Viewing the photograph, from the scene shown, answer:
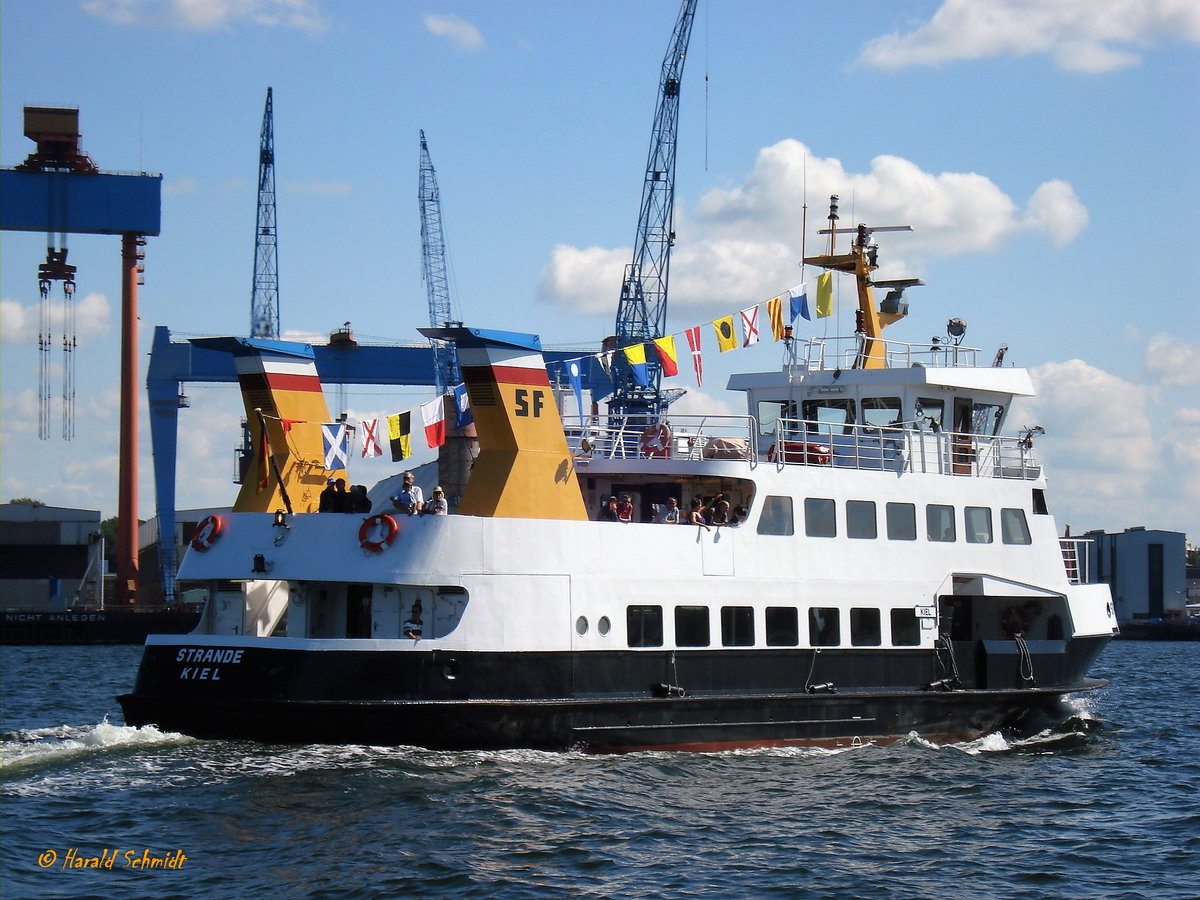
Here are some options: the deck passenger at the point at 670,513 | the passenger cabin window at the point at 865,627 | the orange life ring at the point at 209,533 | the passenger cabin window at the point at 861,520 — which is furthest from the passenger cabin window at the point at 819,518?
the orange life ring at the point at 209,533

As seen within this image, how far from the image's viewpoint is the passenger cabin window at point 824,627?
20469 mm

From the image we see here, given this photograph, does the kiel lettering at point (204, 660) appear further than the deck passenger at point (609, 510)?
No

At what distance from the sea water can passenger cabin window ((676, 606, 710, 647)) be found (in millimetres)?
1533

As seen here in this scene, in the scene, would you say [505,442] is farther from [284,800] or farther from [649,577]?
[284,800]

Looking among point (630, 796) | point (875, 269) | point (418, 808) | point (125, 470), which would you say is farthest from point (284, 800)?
point (125, 470)

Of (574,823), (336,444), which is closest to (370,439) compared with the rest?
(336,444)

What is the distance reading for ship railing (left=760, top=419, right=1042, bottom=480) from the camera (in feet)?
72.7

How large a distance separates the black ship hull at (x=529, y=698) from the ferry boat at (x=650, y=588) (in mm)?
33

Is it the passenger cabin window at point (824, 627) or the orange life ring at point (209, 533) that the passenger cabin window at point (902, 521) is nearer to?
the passenger cabin window at point (824, 627)

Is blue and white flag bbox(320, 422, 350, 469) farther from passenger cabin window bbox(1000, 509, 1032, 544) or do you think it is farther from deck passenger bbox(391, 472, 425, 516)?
passenger cabin window bbox(1000, 509, 1032, 544)

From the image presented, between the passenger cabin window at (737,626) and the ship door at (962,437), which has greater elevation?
the ship door at (962,437)

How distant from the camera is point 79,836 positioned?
14266 millimetres

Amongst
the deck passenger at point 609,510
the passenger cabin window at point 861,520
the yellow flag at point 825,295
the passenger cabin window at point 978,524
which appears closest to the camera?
the deck passenger at point 609,510

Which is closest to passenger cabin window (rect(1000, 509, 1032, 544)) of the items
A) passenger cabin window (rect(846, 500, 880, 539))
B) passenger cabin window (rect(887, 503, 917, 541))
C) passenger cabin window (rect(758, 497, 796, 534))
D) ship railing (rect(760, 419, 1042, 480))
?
ship railing (rect(760, 419, 1042, 480))
